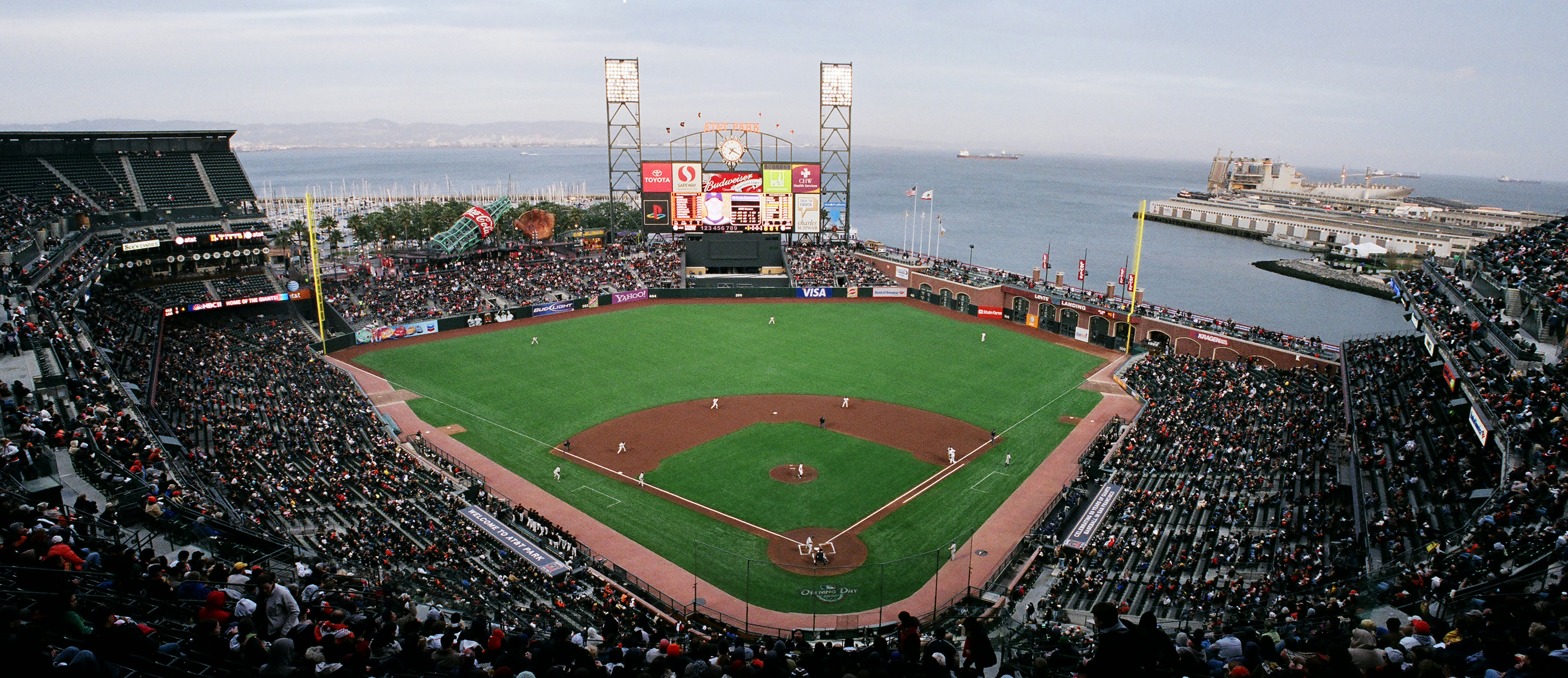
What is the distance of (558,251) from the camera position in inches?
Result: 2805

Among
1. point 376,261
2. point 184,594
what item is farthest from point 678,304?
point 184,594

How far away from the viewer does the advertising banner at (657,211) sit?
69188 millimetres

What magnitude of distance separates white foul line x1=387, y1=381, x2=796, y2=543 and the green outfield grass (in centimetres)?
19

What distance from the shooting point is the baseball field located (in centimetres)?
2827

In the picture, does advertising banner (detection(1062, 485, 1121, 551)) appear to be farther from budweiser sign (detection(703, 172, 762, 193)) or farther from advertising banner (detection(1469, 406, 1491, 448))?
budweiser sign (detection(703, 172, 762, 193))

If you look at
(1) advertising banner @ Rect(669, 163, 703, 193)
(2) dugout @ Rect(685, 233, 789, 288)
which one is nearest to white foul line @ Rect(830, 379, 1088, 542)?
(2) dugout @ Rect(685, 233, 789, 288)

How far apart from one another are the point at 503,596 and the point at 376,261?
5267 cm

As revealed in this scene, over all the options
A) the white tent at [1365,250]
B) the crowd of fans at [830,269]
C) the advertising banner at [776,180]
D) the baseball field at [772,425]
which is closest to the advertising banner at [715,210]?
the advertising banner at [776,180]

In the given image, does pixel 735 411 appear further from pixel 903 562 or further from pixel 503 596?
pixel 503 596

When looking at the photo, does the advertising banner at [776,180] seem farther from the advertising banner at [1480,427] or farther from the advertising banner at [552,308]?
the advertising banner at [1480,427]

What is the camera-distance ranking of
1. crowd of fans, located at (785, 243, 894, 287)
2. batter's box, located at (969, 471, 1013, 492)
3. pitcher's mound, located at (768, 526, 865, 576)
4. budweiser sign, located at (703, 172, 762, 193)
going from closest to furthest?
pitcher's mound, located at (768, 526, 865, 576)
batter's box, located at (969, 471, 1013, 492)
crowd of fans, located at (785, 243, 894, 287)
budweiser sign, located at (703, 172, 762, 193)

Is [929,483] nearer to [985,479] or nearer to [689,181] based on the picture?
[985,479]

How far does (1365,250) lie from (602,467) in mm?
104117

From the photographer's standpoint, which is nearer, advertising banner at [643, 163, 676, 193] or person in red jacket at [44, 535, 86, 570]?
person in red jacket at [44, 535, 86, 570]
